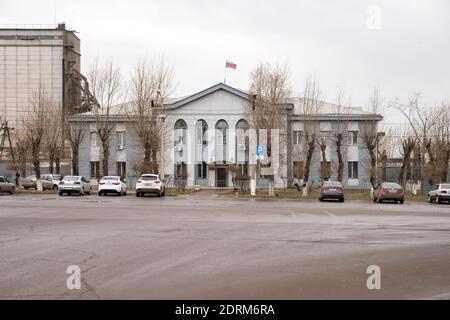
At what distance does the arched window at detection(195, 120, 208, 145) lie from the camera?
6644cm

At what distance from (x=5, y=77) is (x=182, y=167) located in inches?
1384

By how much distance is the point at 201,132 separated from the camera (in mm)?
66500

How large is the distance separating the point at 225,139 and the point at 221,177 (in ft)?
13.7

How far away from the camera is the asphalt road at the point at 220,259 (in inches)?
361

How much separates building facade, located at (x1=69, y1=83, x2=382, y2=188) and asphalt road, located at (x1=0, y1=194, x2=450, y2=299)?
145ft

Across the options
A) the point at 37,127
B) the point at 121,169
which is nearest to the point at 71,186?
the point at 37,127

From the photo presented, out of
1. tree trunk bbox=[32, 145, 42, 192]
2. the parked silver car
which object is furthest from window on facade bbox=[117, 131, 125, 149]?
the parked silver car

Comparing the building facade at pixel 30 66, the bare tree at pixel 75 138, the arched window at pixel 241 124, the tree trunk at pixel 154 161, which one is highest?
the building facade at pixel 30 66

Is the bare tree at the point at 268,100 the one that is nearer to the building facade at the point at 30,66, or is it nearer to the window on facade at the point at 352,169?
the window on facade at the point at 352,169

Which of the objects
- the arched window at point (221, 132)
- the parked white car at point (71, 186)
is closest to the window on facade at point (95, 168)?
the arched window at point (221, 132)

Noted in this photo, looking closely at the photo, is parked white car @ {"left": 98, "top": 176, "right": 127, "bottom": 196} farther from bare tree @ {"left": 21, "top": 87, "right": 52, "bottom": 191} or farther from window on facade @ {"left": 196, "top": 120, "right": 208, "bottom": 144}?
window on facade @ {"left": 196, "top": 120, "right": 208, "bottom": 144}

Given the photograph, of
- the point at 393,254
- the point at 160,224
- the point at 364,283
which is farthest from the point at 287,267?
→ the point at 160,224

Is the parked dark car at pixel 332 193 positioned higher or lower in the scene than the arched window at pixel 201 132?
lower

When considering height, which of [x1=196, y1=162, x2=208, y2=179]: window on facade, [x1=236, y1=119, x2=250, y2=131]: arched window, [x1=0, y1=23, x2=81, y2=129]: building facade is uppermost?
[x1=0, y1=23, x2=81, y2=129]: building facade
